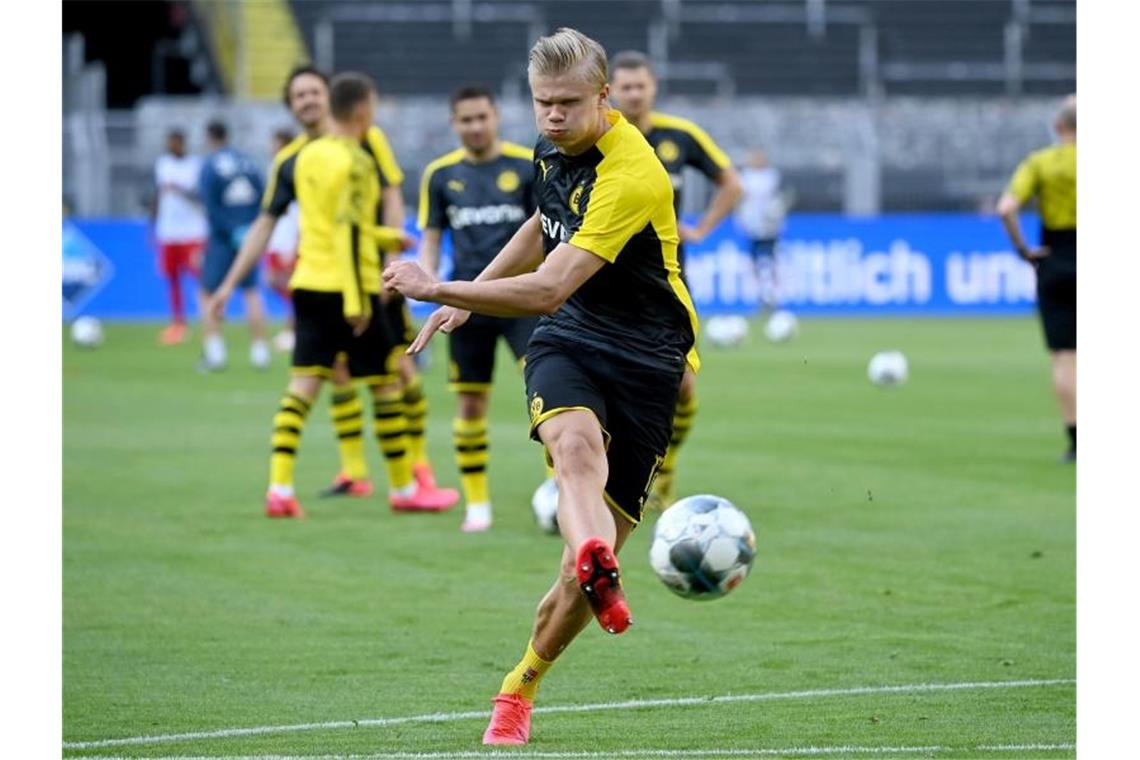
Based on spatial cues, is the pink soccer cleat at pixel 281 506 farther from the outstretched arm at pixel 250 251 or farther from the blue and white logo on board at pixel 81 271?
the blue and white logo on board at pixel 81 271

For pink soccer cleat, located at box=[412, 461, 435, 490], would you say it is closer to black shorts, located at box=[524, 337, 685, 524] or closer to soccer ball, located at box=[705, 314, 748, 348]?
black shorts, located at box=[524, 337, 685, 524]

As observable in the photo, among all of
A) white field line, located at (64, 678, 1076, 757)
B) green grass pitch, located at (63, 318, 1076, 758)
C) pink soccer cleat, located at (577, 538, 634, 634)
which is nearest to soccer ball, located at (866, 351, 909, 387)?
green grass pitch, located at (63, 318, 1076, 758)

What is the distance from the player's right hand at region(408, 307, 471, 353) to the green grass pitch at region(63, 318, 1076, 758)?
3.84ft

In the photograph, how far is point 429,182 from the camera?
11180mm

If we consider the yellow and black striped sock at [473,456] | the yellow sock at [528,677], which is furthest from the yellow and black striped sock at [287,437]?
the yellow sock at [528,677]

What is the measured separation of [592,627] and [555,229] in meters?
2.49

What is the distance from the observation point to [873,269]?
3105cm

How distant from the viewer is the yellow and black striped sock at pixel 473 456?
1099 centimetres

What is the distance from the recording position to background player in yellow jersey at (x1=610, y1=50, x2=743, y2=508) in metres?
11.1

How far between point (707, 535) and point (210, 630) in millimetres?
2626

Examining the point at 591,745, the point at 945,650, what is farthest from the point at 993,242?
the point at 591,745

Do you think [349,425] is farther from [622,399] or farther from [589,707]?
[622,399]
